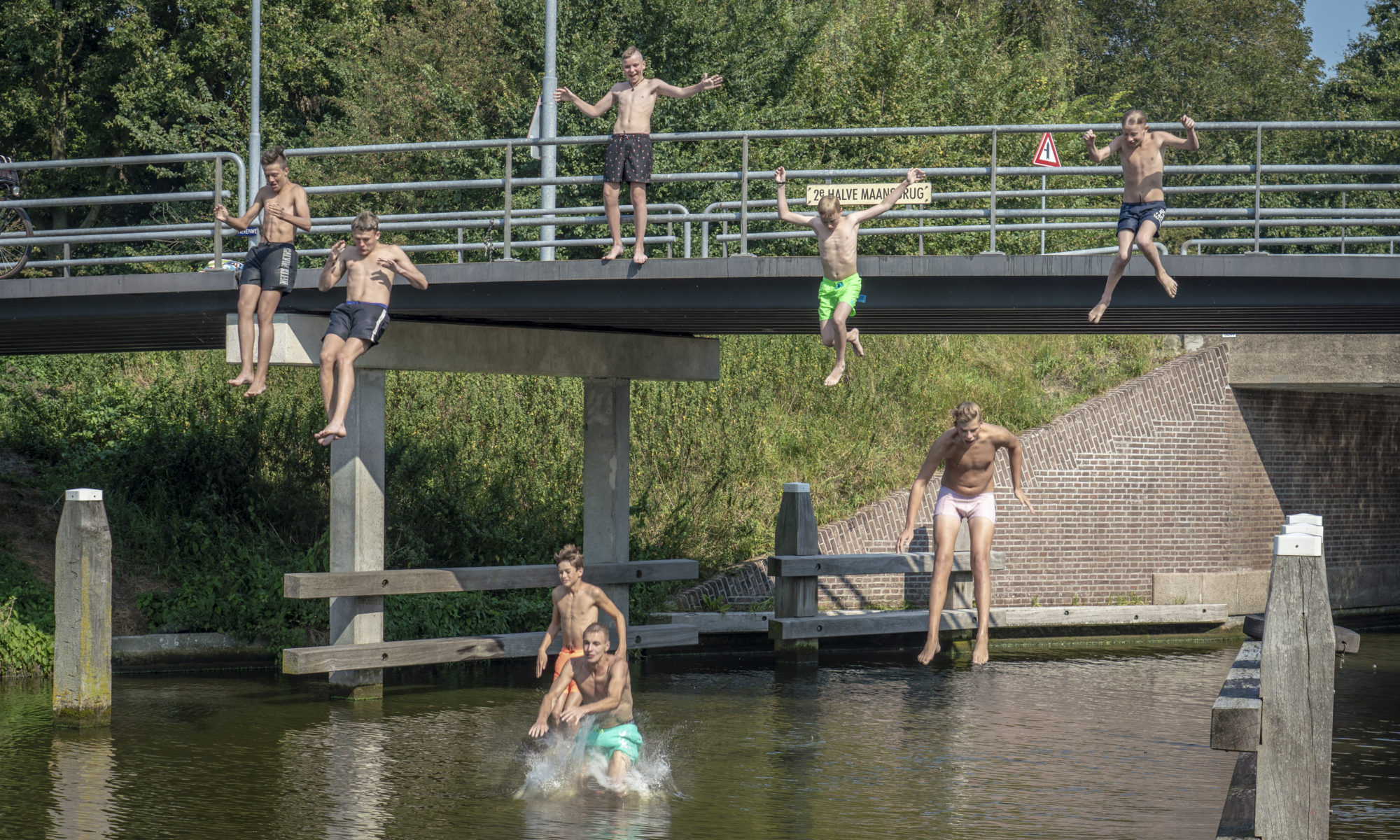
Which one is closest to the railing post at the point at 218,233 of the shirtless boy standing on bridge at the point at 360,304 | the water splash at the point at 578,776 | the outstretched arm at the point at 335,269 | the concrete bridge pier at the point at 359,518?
the concrete bridge pier at the point at 359,518

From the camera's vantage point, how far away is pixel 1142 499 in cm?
2345

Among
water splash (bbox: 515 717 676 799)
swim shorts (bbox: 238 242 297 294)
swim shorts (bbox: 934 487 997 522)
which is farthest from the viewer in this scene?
swim shorts (bbox: 238 242 297 294)

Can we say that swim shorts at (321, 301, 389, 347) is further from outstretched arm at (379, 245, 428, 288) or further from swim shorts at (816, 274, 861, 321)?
swim shorts at (816, 274, 861, 321)

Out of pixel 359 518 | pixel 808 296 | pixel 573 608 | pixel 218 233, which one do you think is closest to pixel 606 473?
pixel 359 518

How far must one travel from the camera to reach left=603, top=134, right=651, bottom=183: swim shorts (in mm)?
13930

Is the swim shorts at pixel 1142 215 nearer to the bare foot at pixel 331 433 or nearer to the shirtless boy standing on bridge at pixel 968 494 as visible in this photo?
the shirtless boy standing on bridge at pixel 968 494

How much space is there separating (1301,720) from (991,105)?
89.0 ft

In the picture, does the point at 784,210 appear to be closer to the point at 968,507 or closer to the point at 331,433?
the point at 968,507

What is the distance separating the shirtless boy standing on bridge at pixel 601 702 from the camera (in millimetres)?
11531

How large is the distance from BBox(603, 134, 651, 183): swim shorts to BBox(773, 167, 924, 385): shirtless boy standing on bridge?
1.47m

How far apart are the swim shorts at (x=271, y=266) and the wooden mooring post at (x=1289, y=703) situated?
937cm

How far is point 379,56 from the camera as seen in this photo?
118 feet

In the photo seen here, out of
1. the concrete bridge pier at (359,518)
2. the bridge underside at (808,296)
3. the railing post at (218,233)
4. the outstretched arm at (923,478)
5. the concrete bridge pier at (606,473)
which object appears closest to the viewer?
the outstretched arm at (923,478)

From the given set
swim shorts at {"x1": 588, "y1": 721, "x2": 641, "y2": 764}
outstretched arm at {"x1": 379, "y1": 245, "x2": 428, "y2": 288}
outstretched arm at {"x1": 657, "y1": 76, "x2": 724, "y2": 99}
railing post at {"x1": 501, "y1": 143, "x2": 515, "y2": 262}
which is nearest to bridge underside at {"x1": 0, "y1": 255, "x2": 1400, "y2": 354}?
railing post at {"x1": 501, "y1": 143, "x2": 515, "y2": 262}
